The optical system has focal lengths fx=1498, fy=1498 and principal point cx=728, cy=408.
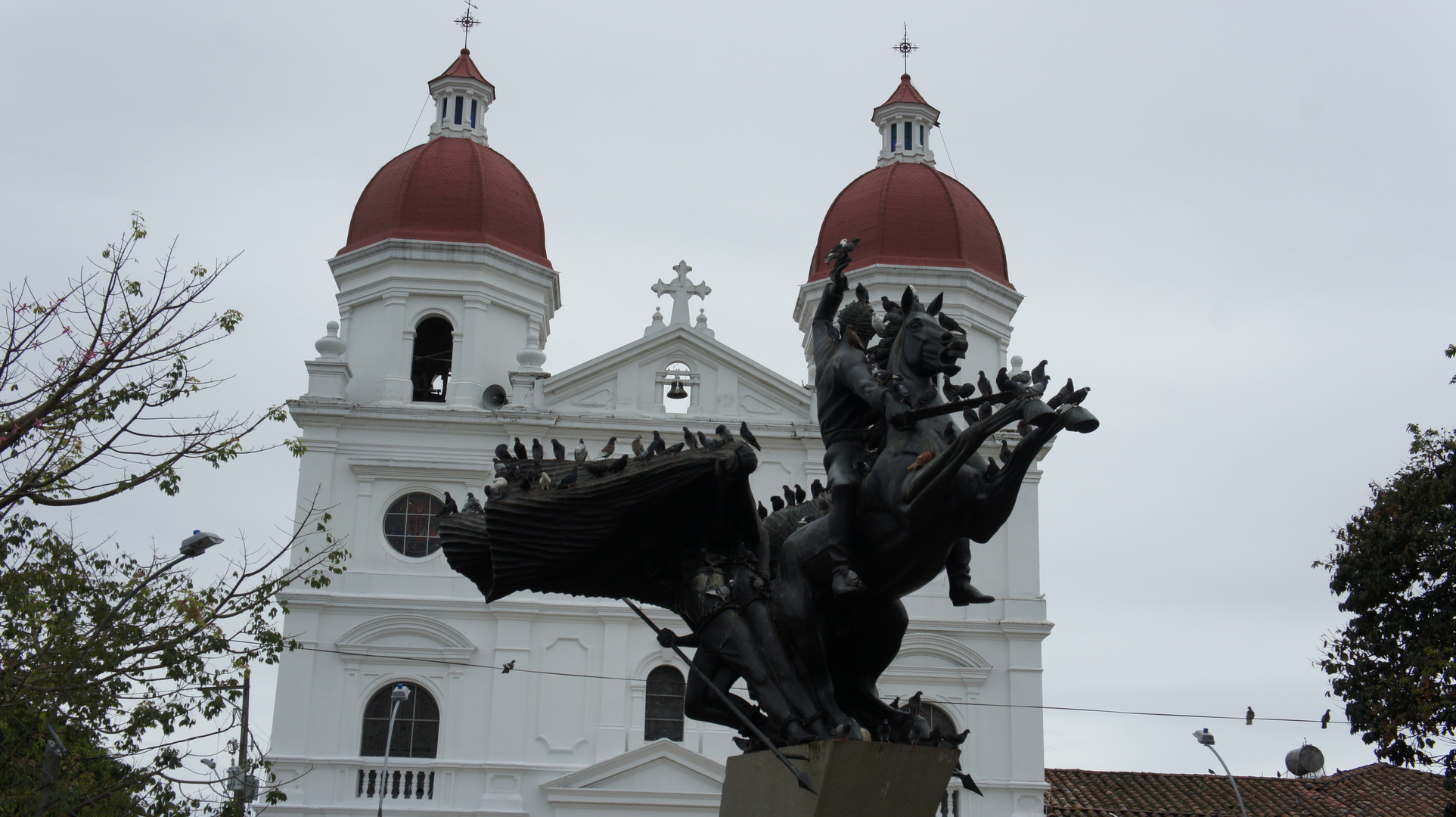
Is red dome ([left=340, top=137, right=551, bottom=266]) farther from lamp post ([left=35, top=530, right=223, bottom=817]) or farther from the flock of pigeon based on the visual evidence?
the flock of pigeon

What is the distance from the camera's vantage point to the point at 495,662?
2647 centimetres

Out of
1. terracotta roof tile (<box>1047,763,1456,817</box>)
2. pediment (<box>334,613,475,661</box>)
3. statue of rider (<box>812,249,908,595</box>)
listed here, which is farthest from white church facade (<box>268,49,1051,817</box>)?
statue of rider (<box>812,249,908,595</box>)

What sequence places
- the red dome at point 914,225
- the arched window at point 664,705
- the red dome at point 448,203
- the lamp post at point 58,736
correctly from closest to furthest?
the lamp post at point 58,736
the arched window at point 664,705
the red dome at point 448,203
the red dome at point 914,225

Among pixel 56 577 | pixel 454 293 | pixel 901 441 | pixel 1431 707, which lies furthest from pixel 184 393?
pixel 454 293

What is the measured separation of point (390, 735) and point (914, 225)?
555 inches

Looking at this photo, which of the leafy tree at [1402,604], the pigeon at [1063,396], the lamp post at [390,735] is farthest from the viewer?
the lamp post at [390,735]

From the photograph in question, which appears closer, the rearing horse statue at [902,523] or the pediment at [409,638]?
the rearing horse statue at [902,523]

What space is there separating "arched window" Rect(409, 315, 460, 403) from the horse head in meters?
23.1

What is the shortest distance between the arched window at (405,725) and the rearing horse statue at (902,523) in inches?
804

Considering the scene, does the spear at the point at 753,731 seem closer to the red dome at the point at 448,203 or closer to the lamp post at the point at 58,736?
the lamp post at the point at 58,736

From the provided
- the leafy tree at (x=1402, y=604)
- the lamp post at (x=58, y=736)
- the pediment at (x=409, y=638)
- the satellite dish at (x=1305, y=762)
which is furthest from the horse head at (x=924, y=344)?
the satellite dish at (x=1305, y=762)

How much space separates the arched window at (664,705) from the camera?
86.9ft

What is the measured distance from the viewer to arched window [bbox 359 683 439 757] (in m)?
25.8

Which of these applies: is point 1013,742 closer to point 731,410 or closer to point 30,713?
point 731,410
